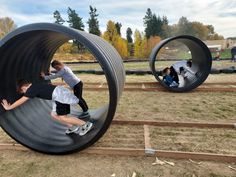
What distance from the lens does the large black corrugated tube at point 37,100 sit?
13.0 ft

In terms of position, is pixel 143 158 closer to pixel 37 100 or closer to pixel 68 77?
pixel 68 77

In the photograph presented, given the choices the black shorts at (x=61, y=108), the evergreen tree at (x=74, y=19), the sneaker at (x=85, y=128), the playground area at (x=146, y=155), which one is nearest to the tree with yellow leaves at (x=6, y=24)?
the evergreen tree at (x=74, y=19)

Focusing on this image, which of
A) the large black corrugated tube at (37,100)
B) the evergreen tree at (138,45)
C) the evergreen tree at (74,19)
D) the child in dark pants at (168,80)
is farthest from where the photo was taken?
the evergreen tree at (74,19)

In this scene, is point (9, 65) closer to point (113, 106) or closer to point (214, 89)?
point (113, 106)

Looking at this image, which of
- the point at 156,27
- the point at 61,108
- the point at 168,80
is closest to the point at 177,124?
the point at 61,108

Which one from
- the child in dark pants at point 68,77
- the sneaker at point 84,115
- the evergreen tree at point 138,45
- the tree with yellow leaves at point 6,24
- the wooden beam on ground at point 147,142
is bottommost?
the wooden beam on ground at point 147,142

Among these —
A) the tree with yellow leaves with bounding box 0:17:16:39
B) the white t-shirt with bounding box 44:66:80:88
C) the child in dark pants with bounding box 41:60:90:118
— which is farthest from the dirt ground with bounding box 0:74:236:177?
the tree with yellow leaves with bounding box 0:17:16:39

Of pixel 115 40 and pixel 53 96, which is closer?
pixel 53 96

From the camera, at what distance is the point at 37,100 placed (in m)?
6.38

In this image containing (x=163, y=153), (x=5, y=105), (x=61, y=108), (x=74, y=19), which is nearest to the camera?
(x=163, y=153)

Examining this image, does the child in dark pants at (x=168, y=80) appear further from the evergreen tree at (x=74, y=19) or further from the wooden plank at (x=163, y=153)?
the evergreen tree at (x=74, y=19)

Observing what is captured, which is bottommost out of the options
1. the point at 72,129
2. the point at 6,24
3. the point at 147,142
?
the point at 147,142

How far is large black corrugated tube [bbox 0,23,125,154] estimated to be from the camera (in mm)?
3951

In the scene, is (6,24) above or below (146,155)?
above
